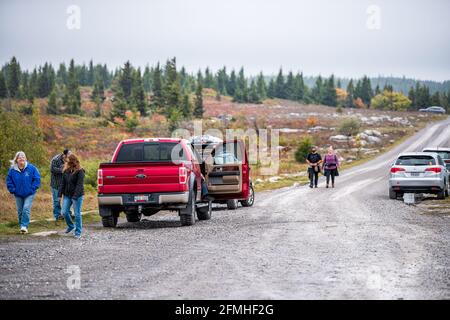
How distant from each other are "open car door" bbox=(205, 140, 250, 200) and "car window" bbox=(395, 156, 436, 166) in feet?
23.2

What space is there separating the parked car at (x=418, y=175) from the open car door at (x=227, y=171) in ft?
22.4

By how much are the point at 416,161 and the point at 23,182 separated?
14813 millimetres

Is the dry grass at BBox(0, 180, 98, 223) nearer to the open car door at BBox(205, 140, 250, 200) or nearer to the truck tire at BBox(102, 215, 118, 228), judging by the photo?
the truck tire at BBox(102, 215, 118, 228)

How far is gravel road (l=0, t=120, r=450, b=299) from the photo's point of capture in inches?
318

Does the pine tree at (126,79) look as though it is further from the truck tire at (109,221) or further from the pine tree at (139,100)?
the truck tire at (109,221)

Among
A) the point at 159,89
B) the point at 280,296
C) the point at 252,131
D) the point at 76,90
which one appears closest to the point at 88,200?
the point at 280,296

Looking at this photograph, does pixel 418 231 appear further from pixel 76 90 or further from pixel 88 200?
pixel 76 90

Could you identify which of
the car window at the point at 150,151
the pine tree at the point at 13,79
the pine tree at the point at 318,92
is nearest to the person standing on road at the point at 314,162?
the car window at the point at 150,151

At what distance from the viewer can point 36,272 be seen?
9664 mm

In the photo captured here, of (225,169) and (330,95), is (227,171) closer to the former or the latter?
(225,169)

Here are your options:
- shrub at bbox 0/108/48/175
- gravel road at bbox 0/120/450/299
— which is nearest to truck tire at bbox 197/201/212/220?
gravel road at bbox 0/120/450/299

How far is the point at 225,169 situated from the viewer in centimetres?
1962

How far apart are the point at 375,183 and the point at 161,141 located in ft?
68.0

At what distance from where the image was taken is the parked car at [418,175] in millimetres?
24469
